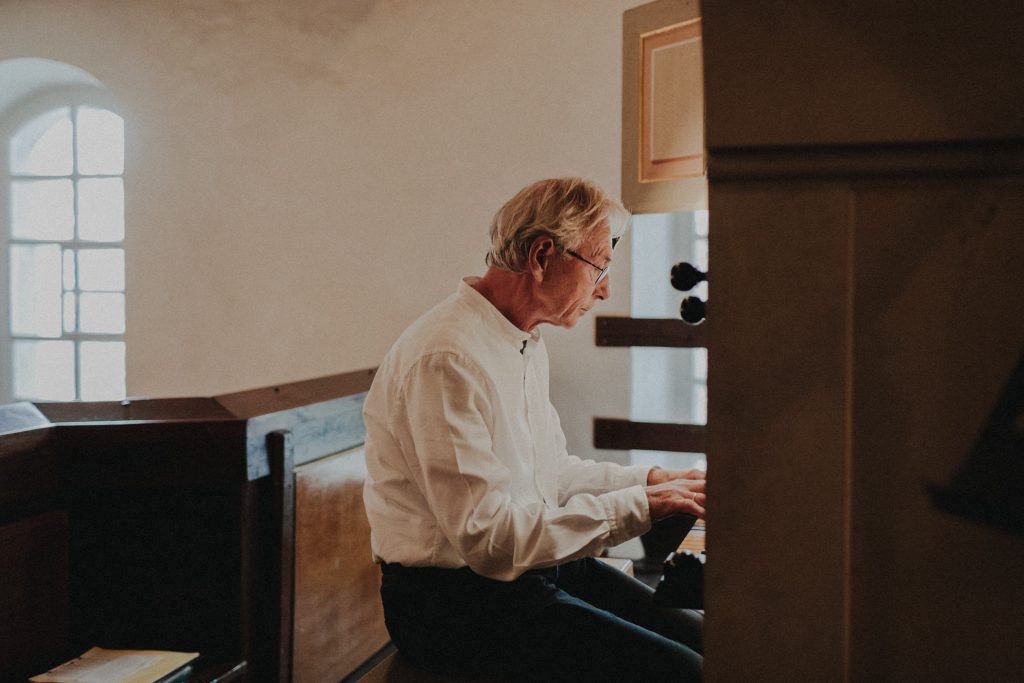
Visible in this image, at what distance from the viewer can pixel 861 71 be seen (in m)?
0.80

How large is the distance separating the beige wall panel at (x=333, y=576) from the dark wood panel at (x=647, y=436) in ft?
3.07

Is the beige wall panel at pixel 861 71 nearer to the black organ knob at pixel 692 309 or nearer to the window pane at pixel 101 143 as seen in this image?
the black organ knob at pixel 692 309

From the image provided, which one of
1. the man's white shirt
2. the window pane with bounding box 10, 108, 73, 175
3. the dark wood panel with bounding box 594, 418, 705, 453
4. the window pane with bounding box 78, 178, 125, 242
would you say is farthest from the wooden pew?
the window pane with bounding box 10, 108, 73, 175

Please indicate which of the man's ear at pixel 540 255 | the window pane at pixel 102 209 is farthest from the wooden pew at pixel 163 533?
the window pane at pixel 102 209

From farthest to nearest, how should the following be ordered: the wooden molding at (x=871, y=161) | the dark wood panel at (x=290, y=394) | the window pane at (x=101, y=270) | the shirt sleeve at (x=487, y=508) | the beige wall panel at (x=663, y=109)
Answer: the window pane at (x=101, y=270), the dark wood panel at (x=290, y=394), the beige wall panel at (x=663, y=109), the shirt sleeve at (x=487, y=508), the wooden molding at (x=871, y=161)

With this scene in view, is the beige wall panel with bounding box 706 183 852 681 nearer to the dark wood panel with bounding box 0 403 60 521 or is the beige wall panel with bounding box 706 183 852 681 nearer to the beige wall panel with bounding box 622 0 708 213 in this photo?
the beige wall panel with bounding box 622 0 708 213

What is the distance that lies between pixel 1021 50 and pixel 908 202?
0.16 m

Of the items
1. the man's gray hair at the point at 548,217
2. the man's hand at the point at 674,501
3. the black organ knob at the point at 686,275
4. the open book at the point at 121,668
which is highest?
the man's gray hair at the point at 548,217

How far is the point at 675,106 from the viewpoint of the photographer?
161 cm

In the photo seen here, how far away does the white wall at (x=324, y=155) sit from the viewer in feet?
10.8

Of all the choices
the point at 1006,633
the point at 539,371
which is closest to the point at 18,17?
the point at 539,371

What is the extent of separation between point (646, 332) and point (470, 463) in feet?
5.99

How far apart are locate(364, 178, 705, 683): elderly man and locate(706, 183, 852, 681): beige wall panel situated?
0.62m

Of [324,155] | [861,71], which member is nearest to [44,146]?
[324,155]
